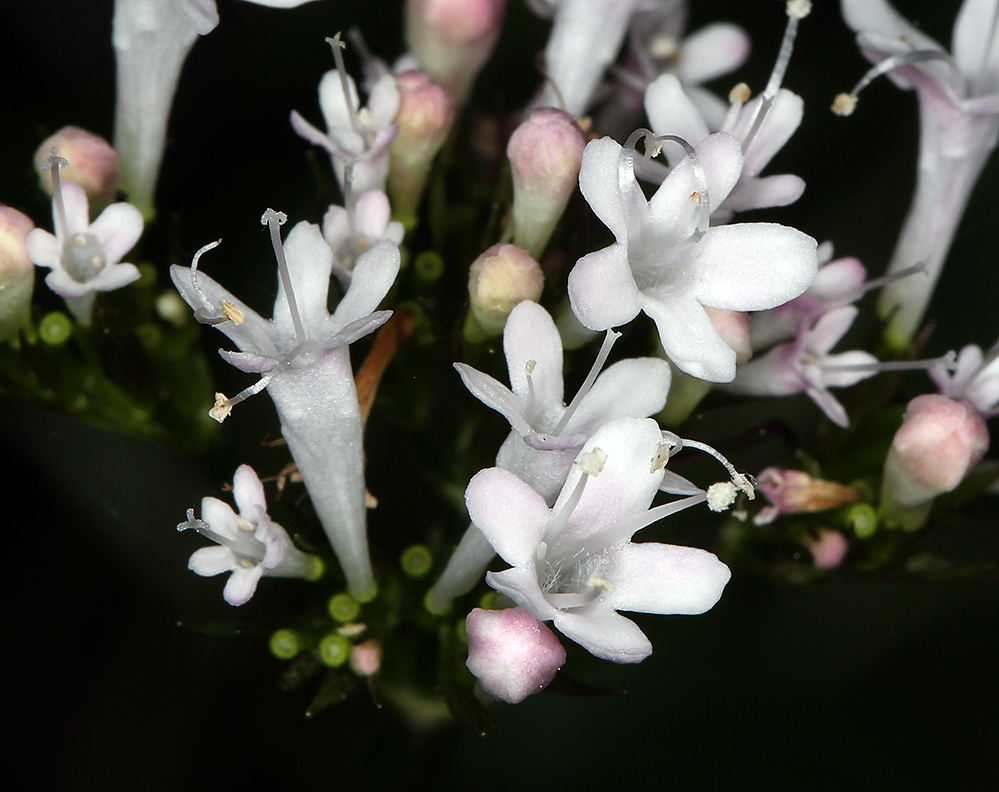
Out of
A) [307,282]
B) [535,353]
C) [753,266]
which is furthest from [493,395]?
[753,266]

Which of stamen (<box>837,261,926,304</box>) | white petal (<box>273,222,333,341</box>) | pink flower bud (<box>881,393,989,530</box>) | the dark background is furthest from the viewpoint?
the dark background

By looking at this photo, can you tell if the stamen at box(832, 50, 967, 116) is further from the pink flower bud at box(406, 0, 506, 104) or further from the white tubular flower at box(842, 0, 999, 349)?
the pink flower bud at box(406, 0, 506, 104)

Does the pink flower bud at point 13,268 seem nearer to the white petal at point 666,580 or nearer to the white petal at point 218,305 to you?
the white petal at point 218,305

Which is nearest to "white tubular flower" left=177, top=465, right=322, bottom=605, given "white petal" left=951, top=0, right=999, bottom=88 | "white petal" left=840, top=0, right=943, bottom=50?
"white petal" left=840, top=0, right=943, bottom=50

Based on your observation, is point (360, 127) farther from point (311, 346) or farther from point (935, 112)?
point (935, 112)

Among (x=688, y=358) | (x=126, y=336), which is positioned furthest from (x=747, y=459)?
(x=126, y=336)

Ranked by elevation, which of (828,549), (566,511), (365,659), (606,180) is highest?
(606,180)
